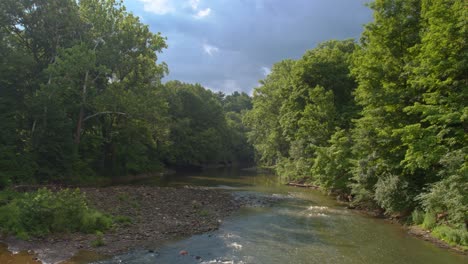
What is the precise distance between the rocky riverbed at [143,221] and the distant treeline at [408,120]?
8.35 m

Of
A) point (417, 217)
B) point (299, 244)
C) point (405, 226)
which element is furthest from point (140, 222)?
point (417, 217)

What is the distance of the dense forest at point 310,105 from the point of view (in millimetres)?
18906

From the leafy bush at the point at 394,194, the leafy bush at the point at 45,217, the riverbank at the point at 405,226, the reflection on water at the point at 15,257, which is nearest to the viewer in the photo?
the reflection on water at the point at 15,257

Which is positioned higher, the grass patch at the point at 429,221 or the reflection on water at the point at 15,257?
the grass patch at the point at 429,221

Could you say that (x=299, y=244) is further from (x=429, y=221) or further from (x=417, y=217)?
(x=417, y=217)

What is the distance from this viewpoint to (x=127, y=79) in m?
46.3

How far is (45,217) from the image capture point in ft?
52.1

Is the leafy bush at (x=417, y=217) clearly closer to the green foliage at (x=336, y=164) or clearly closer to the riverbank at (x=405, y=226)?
the riverbank at (x=405, y=226)

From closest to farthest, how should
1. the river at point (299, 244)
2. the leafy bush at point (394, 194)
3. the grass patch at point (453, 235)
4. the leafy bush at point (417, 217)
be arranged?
the river at point (299, 244), the grass patch at point (453, 235), the leafy bush at point (417, 217), the leafy bush at point (394, 194)

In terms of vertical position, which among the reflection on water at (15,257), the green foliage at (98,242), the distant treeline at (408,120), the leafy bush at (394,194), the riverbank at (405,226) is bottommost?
the reflection on water at (15,257)

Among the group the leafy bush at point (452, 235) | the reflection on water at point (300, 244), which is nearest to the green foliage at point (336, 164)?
the reflection on water at point (300, 244)

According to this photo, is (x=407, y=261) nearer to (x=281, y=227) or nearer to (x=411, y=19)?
(x=281, y=227)

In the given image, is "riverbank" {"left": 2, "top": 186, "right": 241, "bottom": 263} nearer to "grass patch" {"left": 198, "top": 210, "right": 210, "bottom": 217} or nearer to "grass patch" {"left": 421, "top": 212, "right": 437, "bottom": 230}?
"grass patch" {"left": 198, "top": 210, "right": 210, "bottom": 217}

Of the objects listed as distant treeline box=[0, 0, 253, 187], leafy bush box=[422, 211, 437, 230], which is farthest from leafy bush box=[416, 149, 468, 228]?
distant treeline box=[0, 0, 253, 187]
